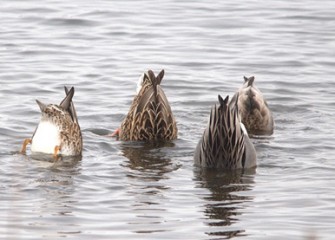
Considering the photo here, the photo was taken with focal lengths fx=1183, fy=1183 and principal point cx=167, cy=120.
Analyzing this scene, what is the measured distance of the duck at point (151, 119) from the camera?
1276 centimetres

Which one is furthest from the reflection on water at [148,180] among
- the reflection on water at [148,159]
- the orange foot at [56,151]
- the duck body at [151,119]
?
the orange foot at [56,151]

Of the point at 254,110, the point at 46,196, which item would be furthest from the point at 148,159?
the point at 46,196

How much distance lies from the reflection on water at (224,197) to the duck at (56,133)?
1323 mm

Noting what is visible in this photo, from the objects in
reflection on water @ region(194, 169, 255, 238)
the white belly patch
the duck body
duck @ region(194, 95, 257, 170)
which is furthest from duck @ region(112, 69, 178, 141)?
reflection on water @ region(194, 169, 255, 238)

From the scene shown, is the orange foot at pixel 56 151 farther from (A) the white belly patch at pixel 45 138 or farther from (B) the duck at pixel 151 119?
(B) the duck at pixel 151 119

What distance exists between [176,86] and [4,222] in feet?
21.2

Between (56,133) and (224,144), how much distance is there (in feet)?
5.57

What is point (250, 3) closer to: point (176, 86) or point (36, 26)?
point (36, 26)

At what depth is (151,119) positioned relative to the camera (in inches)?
504

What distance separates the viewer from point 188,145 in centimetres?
1266

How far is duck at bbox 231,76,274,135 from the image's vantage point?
1348cm

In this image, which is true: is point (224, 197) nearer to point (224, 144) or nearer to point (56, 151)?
point (224, 144)

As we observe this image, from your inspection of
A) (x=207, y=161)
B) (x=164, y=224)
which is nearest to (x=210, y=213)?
(x=164, y=224)

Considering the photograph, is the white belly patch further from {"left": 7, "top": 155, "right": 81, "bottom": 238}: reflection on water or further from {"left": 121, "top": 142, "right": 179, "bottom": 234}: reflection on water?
{"left": 121, "top": 142, "right": 179, "bottom": 234}: reflection on water
